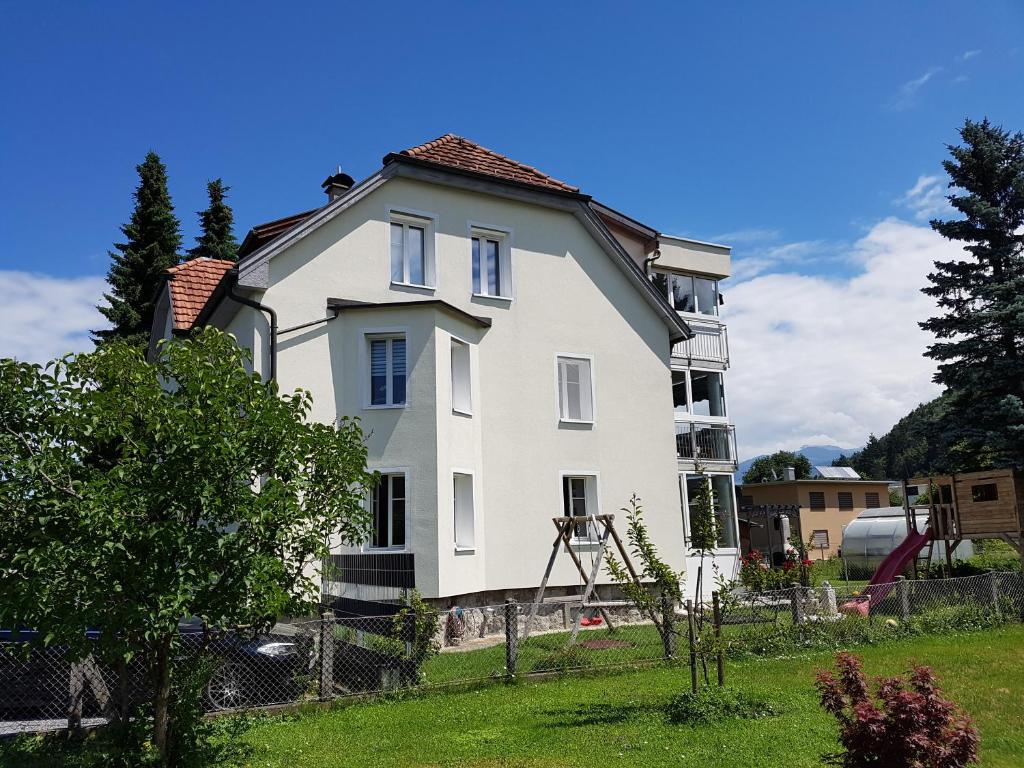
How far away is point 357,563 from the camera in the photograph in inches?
656

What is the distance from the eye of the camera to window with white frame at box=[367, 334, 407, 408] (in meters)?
17.4

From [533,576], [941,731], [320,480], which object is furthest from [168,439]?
[533,576]

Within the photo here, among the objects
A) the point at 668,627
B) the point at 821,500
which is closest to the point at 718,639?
the point at 668,627

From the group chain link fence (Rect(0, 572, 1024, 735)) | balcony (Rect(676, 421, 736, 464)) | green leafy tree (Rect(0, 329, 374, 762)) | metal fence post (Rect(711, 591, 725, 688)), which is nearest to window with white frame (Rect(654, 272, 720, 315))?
balcony (Rect(676, 421, 736, 464))

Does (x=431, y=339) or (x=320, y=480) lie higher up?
(x=431, y=339)

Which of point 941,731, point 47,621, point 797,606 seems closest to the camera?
point 941,731

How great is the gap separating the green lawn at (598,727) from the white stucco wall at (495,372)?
580cm

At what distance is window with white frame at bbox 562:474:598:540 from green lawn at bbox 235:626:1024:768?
7425 millimetres

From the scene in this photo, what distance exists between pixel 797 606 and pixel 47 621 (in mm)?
11903

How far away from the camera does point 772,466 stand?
8362 cm

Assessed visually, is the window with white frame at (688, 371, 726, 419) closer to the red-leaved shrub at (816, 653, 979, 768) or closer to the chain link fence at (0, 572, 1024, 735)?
the chain link fence at (0, 572, 1024, 735)

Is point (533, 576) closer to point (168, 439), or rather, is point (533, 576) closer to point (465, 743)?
point (465, 743)

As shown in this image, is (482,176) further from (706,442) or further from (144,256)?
(144,256)

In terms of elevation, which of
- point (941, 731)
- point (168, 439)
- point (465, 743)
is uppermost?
point (168, 439)
